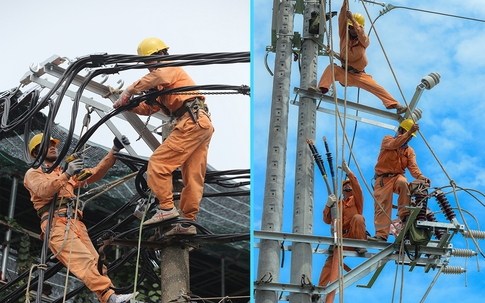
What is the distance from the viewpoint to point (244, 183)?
944 cm

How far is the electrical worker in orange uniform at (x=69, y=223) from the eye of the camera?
8.36 m

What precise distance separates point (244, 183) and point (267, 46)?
8.10 ft

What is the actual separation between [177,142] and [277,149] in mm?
1685

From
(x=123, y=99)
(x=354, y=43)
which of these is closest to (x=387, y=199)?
(x=354, y=43)

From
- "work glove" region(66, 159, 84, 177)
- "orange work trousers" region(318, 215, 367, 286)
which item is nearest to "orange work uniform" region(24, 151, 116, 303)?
"work glove" region(66, 159, 84, 177)

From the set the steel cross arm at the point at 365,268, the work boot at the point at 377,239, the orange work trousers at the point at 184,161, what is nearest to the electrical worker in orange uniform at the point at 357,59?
the work boot at the point at 377,239

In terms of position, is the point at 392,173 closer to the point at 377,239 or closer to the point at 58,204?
the point at 377,239

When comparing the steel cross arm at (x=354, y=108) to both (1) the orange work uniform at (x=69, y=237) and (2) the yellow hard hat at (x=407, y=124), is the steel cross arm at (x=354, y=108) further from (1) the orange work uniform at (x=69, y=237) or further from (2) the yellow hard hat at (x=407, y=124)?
(1) the orange work uniform at (x=69, y=237)

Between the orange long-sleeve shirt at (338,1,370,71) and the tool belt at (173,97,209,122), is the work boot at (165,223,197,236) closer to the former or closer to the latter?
the tool belt at (173,97,209,122)

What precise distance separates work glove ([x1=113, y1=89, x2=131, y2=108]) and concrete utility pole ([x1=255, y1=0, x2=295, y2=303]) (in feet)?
5.89

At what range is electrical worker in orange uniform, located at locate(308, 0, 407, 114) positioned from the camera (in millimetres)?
11367

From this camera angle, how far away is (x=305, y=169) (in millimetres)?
9641

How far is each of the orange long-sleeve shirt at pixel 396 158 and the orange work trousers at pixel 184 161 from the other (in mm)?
3736

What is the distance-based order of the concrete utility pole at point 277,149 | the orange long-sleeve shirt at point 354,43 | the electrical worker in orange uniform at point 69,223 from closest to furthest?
the electrical worker in orange uniform at point 69,223 → the concrete utility pole at point 277,149 → the orange long-sleeve shirt at point 354,43
